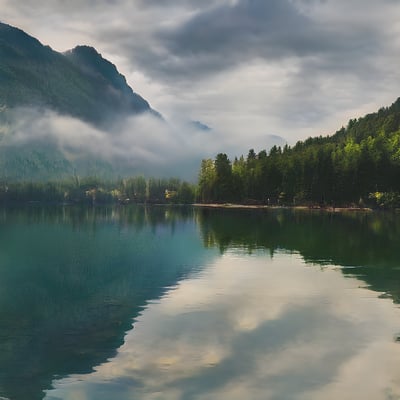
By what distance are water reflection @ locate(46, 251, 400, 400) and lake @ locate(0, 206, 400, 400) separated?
0.27ft

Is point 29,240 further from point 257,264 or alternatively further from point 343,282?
point 343,282

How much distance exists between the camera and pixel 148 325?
29734mm

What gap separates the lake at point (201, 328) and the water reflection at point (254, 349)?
84 millimetres

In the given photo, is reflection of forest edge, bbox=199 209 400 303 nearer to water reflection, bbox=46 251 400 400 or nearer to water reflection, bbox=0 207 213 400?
water reflection, bbox=46 251 400 400

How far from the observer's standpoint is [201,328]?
2888cm

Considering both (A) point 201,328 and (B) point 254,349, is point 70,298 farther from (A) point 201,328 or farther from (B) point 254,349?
(B) point 254,349

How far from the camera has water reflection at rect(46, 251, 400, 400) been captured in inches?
794

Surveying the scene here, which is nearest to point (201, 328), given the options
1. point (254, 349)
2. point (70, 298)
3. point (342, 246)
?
point (254, 349)

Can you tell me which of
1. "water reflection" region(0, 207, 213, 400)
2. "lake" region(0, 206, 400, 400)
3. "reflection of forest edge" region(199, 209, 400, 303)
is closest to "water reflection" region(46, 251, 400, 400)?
"lake" region(0, 206, 400, 400)

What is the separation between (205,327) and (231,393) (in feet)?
30.8

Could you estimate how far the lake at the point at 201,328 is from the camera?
20734 millimetres

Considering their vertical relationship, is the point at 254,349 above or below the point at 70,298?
above

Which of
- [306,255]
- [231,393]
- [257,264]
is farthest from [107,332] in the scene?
[306,255]

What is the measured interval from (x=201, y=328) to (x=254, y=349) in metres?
4.73
